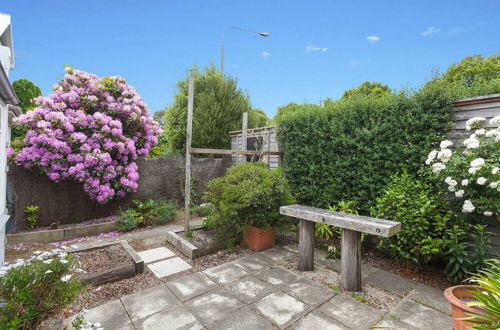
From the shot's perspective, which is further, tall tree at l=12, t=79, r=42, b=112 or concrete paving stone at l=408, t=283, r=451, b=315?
tall tree at l=12, t=79, r=42, b=112

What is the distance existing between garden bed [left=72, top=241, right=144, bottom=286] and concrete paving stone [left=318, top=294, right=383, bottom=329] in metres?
2.32

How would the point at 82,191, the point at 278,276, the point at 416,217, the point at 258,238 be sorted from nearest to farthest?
1. the point at 416,217
2. the point at 278,276
3. the point at 258,238
4. the point at 82,191

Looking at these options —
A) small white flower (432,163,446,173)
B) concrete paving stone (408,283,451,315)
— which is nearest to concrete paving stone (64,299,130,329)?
concrete paving stone (408,283,451,315)

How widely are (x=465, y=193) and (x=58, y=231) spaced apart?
6.45m

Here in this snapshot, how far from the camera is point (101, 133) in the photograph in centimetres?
504

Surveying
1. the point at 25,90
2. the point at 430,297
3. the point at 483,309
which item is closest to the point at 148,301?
the point at 483,309

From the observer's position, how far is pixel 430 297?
2.54 m

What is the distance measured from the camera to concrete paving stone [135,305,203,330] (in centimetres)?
203

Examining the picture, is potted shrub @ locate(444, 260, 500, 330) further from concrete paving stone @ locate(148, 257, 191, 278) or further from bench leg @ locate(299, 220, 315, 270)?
concrete paving stone @ locate(148, 257, 191, 278)

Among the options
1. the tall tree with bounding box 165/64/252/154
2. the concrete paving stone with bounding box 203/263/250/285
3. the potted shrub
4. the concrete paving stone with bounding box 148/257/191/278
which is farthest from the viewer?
the tall tree with bounding box 165/64/252/154

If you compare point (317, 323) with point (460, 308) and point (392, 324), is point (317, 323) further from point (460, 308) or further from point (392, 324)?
point (460, 308)

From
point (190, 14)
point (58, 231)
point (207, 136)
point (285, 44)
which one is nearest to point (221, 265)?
point (58, 231)

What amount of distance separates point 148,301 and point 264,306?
1200 mm

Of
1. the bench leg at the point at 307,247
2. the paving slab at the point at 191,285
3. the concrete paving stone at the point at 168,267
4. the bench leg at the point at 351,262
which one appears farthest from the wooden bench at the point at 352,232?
the concrete paving stone at the point at 168,267
